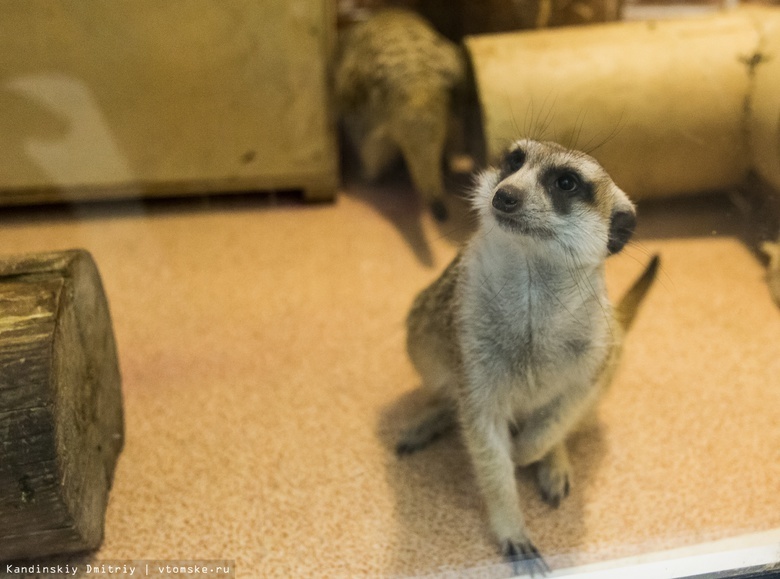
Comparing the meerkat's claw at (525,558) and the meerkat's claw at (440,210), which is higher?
the meerkat's claw at (525,558)

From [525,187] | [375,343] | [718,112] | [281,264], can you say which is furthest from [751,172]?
[281,264]

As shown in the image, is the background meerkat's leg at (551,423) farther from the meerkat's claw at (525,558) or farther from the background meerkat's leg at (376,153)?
the background meerkat's leg at (376,153)

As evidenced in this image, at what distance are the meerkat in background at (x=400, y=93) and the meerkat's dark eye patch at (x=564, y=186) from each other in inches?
52.4

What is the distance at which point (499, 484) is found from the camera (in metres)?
1.42

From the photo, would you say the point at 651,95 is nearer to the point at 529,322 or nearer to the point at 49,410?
the point at 529,322

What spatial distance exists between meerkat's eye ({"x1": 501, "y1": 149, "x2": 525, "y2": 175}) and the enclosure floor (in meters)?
0.33

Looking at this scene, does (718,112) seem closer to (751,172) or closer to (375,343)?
(751,172)

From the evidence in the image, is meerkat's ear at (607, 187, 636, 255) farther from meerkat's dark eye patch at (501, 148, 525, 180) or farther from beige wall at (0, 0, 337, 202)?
beige wall at (0, 0, 337, 202)

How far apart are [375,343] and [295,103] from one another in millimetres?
978

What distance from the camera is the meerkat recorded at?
1.22m

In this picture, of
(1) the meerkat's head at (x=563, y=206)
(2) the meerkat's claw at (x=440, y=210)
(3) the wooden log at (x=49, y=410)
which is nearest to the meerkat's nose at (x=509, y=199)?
(1) the meerkat's head at (x=563, y=206)

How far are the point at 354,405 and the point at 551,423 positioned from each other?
1.91ft

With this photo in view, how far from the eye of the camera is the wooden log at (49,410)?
124 centimetres

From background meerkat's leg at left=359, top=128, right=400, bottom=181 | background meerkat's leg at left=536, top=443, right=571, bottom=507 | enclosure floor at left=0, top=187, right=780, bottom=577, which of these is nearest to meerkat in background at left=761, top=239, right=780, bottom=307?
enclosure floor at left=0, top=187, right=780, bottom=577
